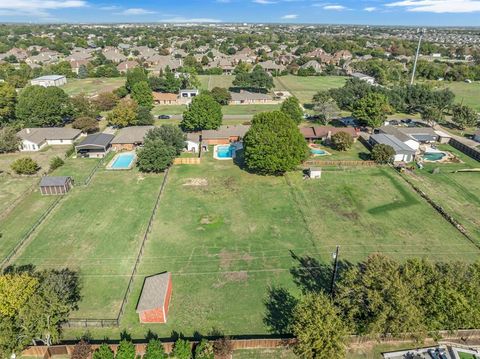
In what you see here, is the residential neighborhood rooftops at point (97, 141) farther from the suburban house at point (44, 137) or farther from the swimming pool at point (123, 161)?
the suburban house at point (44, 137)

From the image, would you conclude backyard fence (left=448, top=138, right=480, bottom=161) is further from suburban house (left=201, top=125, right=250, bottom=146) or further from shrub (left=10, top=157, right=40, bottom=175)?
shrub (left=10, top=157, right=40, bottom=175)

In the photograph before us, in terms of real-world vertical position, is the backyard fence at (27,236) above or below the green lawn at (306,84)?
below

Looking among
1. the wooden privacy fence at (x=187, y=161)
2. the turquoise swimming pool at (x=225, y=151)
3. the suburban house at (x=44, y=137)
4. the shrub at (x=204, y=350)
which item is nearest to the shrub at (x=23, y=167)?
the suburban house at (x=44, y=137)

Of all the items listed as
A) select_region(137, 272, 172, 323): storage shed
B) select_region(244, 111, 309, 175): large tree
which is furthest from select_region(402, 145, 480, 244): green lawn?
select_region(137, 272, 172, 323): storage shed

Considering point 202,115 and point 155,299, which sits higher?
point 202,115

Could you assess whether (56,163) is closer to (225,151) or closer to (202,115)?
(202,115)

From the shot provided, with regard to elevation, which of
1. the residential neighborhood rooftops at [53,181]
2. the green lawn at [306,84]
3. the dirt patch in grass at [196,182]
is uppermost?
the green lawn at [306,84]

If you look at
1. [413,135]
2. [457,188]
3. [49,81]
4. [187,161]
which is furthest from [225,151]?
[49,81]
